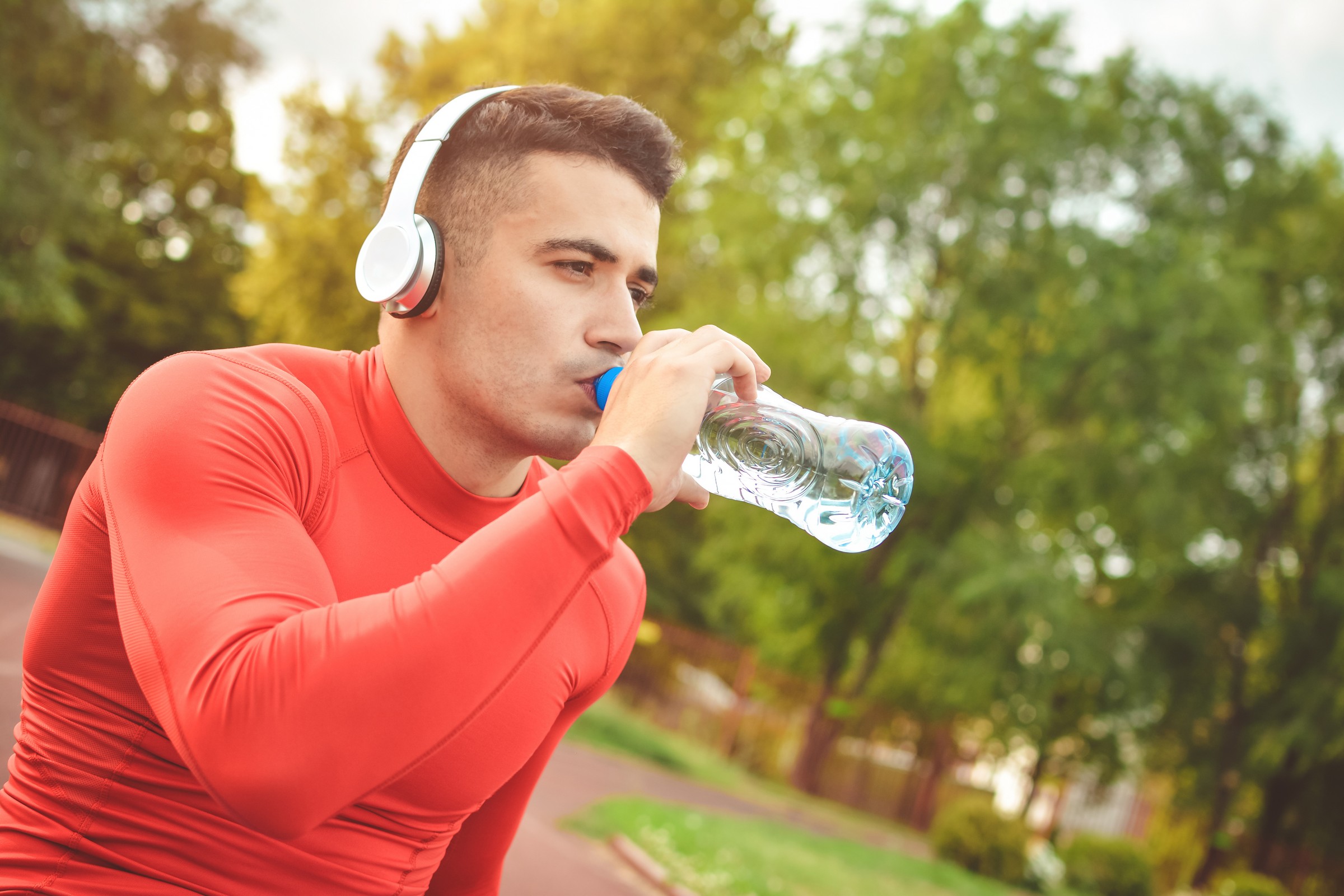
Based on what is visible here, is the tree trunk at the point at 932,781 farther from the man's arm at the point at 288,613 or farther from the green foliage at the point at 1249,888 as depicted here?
the man's arm at the point at 288,613

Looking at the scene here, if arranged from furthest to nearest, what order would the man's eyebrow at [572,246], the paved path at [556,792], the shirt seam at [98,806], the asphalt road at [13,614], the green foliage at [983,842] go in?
the green foliage at [983,842], the paved path at [556,792], the asphalt road at [13,614], the man's eyebrow at [572,246], the shirt seam at [98,806]

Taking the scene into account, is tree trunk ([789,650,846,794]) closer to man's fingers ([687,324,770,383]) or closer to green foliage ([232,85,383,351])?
green foliage ([232,85,383,351])

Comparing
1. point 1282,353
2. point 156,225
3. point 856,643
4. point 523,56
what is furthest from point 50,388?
point 1282,353

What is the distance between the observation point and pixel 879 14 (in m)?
20.3

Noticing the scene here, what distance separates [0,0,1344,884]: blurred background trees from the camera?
18.5m

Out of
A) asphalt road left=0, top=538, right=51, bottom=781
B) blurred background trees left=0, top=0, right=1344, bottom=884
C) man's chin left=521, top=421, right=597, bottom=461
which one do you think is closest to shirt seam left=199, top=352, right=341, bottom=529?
man's chin left=521, top=421, right=597, bottom=461

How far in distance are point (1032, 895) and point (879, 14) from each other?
1560cm

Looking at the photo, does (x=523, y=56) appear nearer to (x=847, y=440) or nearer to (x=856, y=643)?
(x=856, y=643)

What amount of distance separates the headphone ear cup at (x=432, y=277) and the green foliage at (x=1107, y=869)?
17.2 metres

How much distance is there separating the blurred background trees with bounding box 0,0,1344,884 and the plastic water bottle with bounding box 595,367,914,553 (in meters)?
15.5

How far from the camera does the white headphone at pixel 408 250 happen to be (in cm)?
182

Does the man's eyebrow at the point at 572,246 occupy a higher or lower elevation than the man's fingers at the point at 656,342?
higher

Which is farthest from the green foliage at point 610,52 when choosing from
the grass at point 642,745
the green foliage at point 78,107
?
the grass at point 642,745

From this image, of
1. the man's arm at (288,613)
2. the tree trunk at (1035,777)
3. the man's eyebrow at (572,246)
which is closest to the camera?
the man's arm at (288,613)
